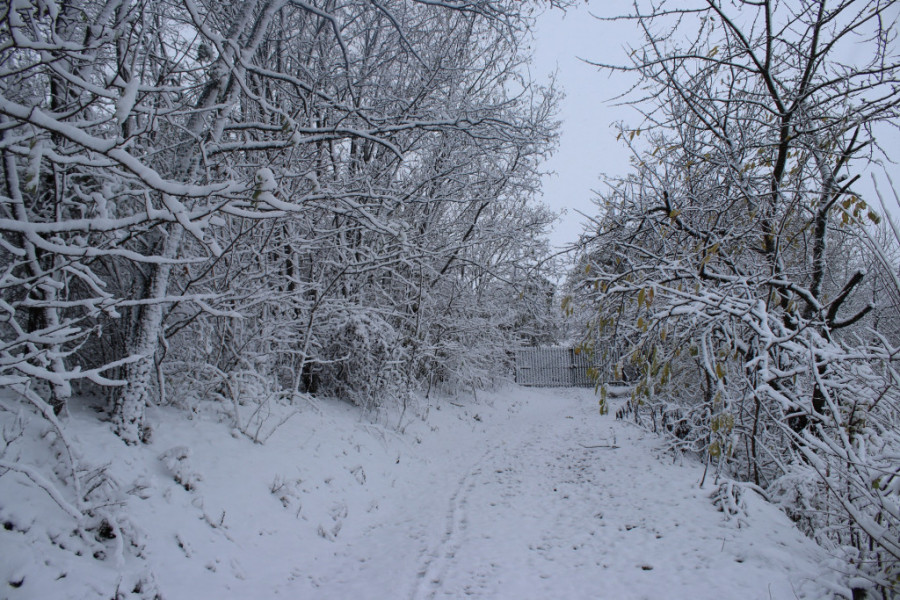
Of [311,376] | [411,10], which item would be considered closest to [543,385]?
[311,376]

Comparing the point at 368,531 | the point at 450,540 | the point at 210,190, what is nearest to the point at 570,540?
the point at 450,540

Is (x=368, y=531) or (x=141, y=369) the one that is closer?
(x=141, y=369)

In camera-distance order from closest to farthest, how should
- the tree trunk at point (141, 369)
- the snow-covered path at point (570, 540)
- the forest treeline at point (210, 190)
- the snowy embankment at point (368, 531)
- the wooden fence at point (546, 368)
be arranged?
1. the forest treeline at point (210, 190)
2. the snowy embankment at point (368, 531)
3. the snow-covered path at point (570, 540)
4. the tree trunk at point (141, 369)
5. the wooden fence at point (546, 368)

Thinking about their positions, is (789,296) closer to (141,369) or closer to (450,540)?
(450,540)

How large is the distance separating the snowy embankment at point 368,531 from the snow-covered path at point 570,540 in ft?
0.07

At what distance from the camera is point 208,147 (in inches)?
165

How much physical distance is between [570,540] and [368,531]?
221cm

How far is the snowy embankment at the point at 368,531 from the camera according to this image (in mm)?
3027

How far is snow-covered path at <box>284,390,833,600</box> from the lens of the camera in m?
3.53

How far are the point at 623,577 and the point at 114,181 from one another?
5494 millimetres

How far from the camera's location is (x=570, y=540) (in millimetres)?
4582

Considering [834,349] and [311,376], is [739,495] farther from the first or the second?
[311,376]

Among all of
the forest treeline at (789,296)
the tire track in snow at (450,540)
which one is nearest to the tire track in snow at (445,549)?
the tire track in snow at (450,540)

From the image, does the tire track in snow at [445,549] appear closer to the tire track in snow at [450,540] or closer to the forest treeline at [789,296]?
the tire track in snow at [450,540]
